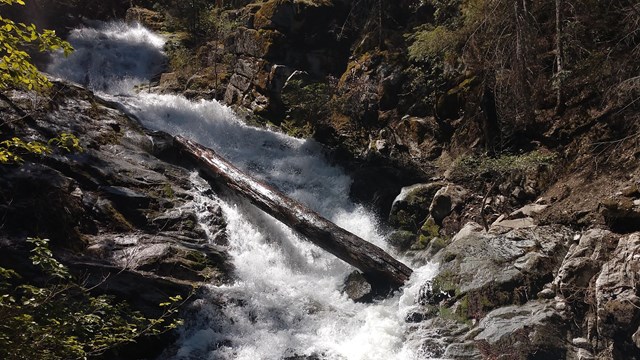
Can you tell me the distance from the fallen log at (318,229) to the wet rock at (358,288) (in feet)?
0.42

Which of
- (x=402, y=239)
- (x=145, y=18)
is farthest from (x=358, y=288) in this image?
(x=145, y=18)

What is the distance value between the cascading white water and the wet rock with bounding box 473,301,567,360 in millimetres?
1020

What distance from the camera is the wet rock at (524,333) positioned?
5.97 meters

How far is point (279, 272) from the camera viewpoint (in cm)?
943

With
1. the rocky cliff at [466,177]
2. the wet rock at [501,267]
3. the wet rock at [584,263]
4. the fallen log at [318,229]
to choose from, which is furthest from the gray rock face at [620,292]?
the fallen log at [318,229]

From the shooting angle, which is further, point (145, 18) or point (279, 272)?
point (145, 18)

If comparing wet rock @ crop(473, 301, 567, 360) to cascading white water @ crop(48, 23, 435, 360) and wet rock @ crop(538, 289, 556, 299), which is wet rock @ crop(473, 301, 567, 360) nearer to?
wet rock @ crop(538, 289, 556, 299)

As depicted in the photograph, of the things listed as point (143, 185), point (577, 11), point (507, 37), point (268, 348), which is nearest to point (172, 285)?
point (268, 348)

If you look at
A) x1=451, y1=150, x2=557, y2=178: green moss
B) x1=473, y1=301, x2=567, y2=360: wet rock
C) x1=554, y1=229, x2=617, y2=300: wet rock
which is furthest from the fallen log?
x1=451, y1=150, x2=557, y2=178: green moss

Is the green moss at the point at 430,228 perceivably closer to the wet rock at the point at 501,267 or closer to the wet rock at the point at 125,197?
the wet rock at the point at 501,267

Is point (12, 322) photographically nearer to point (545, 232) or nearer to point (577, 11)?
point (545, 232)

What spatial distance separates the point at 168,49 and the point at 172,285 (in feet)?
54.1

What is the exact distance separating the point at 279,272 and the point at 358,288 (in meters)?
1.83

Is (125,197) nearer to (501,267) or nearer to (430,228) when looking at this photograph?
(430,228)
